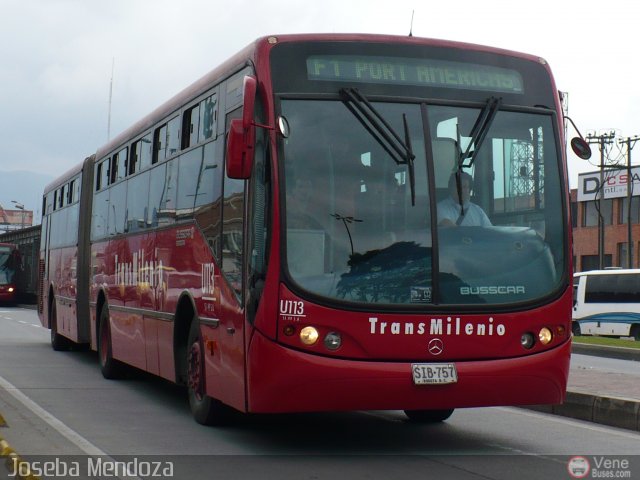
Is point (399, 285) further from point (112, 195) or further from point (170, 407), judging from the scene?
point (112, 195)

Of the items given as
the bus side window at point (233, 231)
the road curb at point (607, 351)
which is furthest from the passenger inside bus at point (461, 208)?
the road curb at point (607, 351)

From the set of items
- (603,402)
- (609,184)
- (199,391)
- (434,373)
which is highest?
(609,184)

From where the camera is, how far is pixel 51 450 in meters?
8.99

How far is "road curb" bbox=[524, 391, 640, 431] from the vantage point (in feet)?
36.8

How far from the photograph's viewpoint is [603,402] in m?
11.7

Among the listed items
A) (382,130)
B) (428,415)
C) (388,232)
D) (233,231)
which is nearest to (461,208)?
(388,232)

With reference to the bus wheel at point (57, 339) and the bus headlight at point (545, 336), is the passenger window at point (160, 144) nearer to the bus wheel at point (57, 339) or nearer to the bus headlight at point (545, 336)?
the bus headlight at point (545, 336)

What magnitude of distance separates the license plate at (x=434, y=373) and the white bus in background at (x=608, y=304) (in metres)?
30.1

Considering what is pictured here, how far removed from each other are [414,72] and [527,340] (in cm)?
229

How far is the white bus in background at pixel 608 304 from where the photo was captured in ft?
124

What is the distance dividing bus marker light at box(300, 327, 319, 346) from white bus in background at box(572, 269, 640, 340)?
3065 centimetres

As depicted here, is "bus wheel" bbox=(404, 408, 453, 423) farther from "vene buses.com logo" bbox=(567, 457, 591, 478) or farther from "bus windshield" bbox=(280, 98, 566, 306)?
"bus windshield" bbox=(280, 98, 566, 306)

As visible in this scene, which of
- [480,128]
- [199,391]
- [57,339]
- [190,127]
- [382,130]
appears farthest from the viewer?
[57,339]

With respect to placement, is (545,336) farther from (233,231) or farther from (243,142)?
(243,142)
